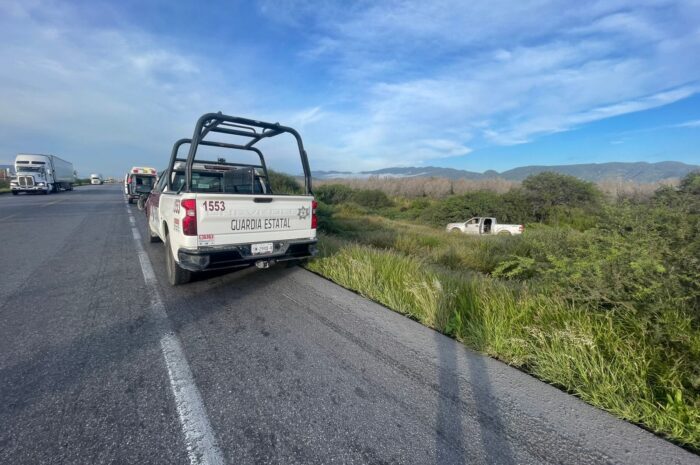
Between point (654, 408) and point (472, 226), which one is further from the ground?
point (654, 408)

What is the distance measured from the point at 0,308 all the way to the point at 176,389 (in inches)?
128

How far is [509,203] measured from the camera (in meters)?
30.8

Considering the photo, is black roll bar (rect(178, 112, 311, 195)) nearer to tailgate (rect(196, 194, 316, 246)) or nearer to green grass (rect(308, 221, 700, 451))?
tailgate (rect(196, 194, 316, 246))

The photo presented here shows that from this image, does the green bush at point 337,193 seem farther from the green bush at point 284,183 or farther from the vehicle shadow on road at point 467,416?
the vehicle shadow on road at point 467,416

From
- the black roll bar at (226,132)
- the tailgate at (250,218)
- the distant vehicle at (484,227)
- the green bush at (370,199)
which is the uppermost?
the black roll bar at (226,132)

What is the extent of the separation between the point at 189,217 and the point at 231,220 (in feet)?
1.64

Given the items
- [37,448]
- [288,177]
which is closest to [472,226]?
[288,177]

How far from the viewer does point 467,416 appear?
2076mm

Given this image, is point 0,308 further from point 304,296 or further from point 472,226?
point 472,226

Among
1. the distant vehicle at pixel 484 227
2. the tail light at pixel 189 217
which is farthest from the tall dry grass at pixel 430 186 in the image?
the tail light at pixel 189 217

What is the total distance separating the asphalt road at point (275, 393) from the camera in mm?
1786

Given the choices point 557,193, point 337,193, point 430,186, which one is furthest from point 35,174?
point 557,193

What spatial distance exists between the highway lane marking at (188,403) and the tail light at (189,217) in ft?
3.40

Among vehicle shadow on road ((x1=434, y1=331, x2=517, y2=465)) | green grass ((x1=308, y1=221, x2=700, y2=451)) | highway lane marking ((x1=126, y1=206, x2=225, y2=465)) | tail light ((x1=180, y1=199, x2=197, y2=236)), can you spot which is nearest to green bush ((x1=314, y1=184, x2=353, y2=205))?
tail light ((x1=180, y1=199, x2=197, y2=236))
